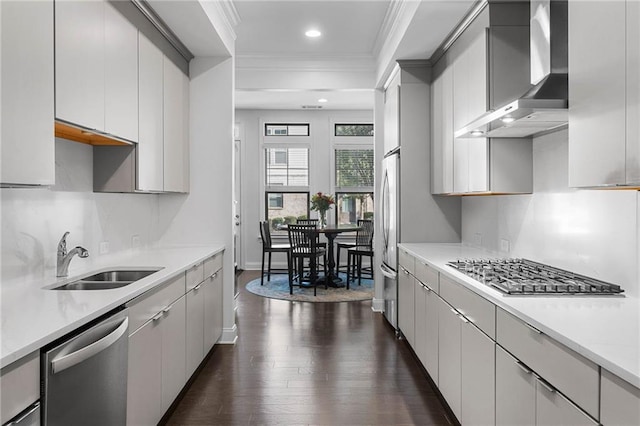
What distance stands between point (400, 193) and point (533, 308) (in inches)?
98.9

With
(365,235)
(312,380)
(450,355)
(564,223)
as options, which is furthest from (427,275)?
(365,235)

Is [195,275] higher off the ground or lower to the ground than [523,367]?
higher

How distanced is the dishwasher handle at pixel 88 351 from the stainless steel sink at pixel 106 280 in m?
Answer: 0.53

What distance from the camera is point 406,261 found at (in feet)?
12.1

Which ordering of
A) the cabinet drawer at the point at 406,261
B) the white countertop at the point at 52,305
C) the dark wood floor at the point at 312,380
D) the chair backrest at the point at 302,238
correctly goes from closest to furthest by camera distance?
the white countertop at the point at 52,305, the dark wood floor at the point at 312,380, the cabinet drawer at the point at 406,261, the chair backrest at the point at 302,238

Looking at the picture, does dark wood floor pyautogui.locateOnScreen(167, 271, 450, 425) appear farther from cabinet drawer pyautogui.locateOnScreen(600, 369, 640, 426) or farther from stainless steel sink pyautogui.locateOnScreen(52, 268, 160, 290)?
cabinet drawer pyautogui.locateOnScreen(600, 369, 640, 426)

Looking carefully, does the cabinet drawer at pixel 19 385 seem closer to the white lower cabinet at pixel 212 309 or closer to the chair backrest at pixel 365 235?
the white lower cabinet at pixel 212 309

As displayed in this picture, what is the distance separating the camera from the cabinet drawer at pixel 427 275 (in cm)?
278

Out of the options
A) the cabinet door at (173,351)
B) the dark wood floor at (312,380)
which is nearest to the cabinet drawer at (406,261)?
the dark wood floor at (312,380)

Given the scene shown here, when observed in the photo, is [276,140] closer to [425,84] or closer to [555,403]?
[425,84]

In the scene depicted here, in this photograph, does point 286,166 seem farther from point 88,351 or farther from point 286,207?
point 88,351

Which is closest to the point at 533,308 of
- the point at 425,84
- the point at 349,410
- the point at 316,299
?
the point at 349,410

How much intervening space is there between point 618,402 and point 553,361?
0.29 m

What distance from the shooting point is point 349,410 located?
2.69 meters
